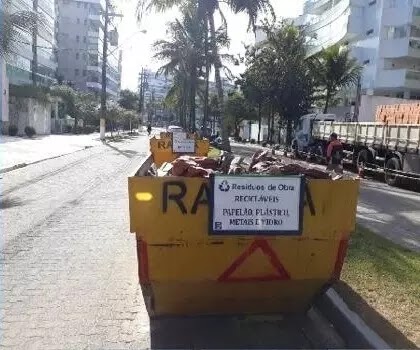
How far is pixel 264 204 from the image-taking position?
178 inches

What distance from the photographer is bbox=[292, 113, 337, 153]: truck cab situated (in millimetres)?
29734

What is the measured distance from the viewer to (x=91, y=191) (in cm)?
1302

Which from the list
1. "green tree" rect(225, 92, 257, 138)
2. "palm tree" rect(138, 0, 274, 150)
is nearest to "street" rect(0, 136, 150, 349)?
"palm tree" rect(138, 0, 274, 150)

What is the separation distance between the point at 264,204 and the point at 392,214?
733 cm

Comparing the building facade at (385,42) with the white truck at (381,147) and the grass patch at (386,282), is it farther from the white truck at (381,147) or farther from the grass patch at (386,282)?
the grass patch at (386,282)

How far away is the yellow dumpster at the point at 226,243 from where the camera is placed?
171 inches

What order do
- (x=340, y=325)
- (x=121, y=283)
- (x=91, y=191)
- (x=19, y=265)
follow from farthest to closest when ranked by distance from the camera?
(x=91, y=191) → (x=19, y=265) → (x=121, y=283) → (x=340, y=325)

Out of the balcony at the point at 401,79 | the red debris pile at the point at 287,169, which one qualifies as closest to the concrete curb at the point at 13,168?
the red debris pile at the point at 287,169

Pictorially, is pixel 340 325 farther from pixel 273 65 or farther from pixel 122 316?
pixel 273 65

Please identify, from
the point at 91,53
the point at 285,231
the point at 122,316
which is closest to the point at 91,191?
the point at 122,316

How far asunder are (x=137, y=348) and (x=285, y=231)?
1.49 meters

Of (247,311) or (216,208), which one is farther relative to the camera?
(247,311)

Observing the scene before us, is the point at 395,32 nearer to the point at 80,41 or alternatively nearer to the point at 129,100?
the point at 129,100

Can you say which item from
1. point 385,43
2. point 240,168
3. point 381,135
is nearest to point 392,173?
point 381,135
